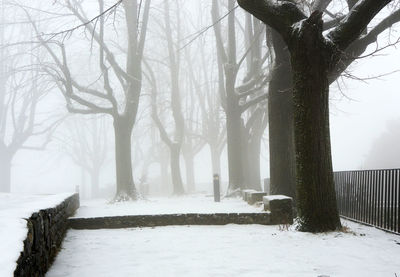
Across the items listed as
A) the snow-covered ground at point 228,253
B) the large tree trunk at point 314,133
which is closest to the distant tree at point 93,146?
the snow-covered ground at point 228,253

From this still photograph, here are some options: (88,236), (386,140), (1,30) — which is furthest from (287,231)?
(386,140)

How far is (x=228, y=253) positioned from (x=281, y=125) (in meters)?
4.76

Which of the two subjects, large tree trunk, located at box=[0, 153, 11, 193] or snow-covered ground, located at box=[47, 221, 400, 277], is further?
large tree trunk, located at box=[0, 153, 11, 193]

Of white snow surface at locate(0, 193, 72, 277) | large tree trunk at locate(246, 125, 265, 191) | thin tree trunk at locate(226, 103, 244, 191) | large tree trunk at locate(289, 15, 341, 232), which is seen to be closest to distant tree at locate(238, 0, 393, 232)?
large tree trunk at locate(289, 15, 341, 232)

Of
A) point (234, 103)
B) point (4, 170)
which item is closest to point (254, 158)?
point (234, 103)

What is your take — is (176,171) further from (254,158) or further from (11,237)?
(11,237)

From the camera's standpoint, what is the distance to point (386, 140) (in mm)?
33281

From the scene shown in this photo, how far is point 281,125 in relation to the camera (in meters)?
9.61

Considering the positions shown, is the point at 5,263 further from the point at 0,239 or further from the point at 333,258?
the point at 333,258

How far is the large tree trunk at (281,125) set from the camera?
31.3ft

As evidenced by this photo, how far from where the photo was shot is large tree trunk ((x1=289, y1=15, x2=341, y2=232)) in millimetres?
6676

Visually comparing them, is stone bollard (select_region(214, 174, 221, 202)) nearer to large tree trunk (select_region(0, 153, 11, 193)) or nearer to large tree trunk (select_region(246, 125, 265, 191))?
large tree trunk (select_region(246, 125, 265, 191))

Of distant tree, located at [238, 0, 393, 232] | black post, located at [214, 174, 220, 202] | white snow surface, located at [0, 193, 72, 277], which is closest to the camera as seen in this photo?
white snow surface, located at [0, 193, 72, 277]

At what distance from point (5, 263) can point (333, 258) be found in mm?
4015
